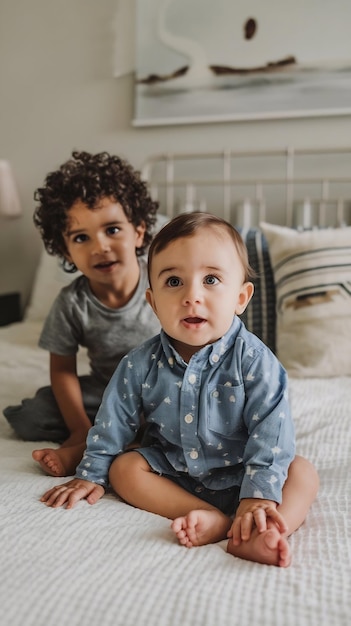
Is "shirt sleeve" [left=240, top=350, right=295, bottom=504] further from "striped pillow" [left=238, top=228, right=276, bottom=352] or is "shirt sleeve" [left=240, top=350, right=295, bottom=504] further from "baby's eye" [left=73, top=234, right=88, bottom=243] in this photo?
"striped pillow" [left=238, top=228, right=276, bottom=352]

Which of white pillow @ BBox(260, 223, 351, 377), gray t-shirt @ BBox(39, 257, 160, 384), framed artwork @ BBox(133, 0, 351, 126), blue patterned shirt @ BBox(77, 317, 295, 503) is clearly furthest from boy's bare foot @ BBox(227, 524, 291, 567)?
framed artwork @ BBox(133, 0, 351, 126)

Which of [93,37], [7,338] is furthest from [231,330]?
[93,37]

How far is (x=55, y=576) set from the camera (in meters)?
0.66

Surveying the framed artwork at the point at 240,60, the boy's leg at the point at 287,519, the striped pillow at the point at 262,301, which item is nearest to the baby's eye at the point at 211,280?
the boy's leg at the point at 287,519

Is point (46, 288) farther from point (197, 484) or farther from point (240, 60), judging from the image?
point (197, 484)

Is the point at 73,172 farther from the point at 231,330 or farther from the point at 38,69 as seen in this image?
the point at 38,69

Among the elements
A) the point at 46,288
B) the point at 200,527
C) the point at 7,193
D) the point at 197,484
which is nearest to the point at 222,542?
the point at 200,527

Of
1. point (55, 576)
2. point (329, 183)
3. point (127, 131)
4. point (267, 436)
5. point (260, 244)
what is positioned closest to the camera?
point (55, 576)

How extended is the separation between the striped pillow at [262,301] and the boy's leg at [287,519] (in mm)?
875

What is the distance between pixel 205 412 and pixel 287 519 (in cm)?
19

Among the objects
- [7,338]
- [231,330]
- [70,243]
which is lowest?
[7,338]

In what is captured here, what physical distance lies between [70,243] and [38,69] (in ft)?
6.12

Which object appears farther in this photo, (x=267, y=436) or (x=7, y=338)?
(x=7, y=338)

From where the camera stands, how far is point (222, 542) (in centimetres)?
80
